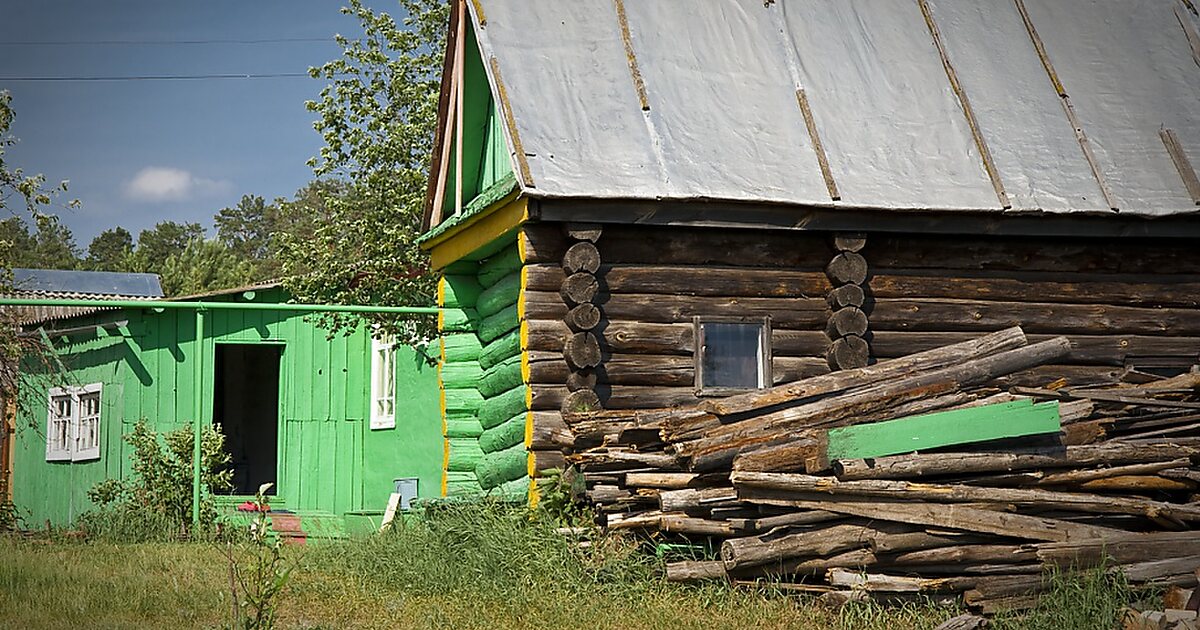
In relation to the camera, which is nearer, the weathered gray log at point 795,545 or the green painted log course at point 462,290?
the weathered gray log at point 795,545

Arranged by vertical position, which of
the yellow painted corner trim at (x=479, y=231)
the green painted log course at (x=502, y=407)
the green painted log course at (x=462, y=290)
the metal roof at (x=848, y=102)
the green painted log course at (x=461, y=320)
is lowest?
the green painted log course at (x=502, y=407)

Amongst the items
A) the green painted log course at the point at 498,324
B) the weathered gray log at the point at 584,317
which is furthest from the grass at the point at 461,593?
the green painted log course at the point at 498,324

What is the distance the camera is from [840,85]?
533 inches

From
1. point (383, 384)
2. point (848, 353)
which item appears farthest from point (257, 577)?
point (383, 384)

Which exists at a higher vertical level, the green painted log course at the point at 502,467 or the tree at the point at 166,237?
the tree at the point at 166,237

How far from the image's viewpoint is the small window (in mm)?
12430

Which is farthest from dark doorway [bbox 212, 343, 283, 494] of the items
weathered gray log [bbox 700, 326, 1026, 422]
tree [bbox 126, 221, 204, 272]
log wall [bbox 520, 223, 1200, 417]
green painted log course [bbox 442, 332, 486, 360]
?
tree [bbox 126, 221, 204, 272]

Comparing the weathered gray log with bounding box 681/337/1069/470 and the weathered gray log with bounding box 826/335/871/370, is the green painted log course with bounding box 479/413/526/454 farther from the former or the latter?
the weathered gray log with bounding box 681/337/1069/470

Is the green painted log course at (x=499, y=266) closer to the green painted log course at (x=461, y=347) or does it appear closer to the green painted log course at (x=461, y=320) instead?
the green painted log course at (x=461, y=320)

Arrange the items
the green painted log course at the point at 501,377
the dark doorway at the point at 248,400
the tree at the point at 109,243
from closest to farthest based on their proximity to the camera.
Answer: the green painted log course at the point at 501,377 → the dark doorway at the point at 248,400 → the tree at the point at 109,243

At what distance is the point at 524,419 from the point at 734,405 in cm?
312

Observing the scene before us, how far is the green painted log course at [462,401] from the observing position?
1480 centimetres

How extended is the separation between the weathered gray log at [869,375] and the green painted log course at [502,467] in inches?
116

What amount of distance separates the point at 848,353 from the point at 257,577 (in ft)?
20.4
